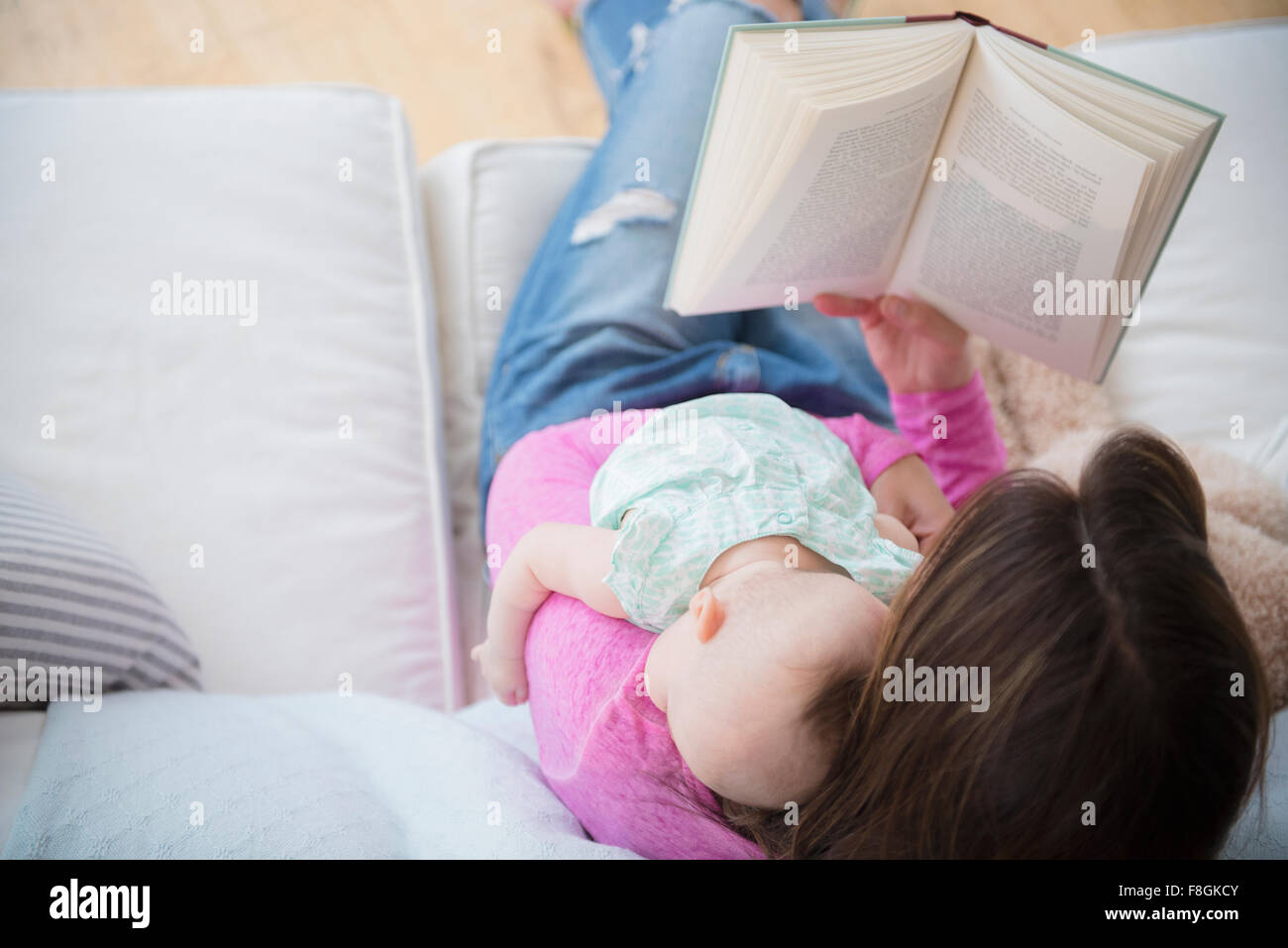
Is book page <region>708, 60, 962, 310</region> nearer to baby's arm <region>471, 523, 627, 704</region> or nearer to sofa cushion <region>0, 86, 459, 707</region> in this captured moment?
baby's arm <region>471, 523, 627, 704</region>

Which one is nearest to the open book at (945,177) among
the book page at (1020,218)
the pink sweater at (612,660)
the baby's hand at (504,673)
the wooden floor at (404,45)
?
the book page at (1020,218)

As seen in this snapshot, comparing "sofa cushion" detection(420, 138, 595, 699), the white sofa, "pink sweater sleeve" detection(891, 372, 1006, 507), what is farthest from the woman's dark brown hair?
"sofa cushion" detection(420, 138, 595, 699)

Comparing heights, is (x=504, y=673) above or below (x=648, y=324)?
below

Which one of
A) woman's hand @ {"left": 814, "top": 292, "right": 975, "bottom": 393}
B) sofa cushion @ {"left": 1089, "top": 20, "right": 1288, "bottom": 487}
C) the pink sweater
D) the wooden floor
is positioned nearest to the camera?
the pink sweater

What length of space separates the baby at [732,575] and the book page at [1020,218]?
0.68 feet

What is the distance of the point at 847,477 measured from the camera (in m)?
0.73

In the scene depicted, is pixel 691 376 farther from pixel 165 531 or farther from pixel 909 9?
pixel 909 9

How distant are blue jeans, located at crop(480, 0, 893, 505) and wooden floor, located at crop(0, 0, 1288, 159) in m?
0.64

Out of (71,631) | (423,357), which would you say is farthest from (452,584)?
(71,631)

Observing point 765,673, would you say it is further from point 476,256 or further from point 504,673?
point 476,256

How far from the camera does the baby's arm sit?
677mm

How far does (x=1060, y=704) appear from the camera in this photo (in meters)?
0.49

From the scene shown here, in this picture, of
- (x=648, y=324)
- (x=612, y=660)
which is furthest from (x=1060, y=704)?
(x=648, y=324)

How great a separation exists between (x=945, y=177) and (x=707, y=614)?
0.47 meters
